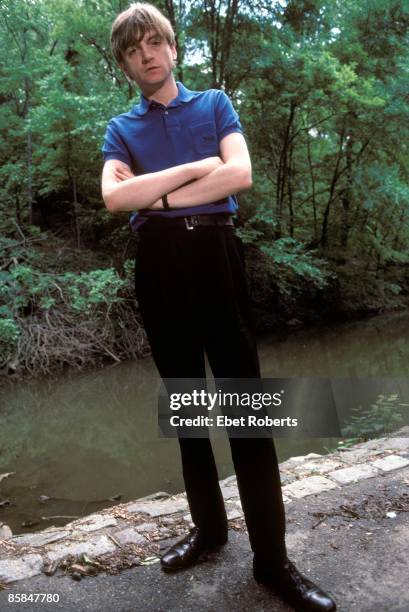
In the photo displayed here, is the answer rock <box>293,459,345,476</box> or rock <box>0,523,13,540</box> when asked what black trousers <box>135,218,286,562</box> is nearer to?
rock <box>293,459,345,476</box>

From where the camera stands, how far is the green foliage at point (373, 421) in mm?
4672

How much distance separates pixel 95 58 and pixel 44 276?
18.5ft

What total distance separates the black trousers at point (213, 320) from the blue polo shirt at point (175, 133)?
12 centimetres

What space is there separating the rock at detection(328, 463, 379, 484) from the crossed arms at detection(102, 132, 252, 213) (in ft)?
6.33

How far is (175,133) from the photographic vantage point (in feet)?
6.33

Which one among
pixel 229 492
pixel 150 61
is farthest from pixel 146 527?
pixel 150 61

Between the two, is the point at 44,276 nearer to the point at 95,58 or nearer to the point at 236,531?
the point at 95,58

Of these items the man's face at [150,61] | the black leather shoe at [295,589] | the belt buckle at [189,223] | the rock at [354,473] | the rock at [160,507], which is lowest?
the rock at [354,473]

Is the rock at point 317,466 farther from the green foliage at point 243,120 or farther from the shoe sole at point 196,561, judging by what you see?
the green foliage at point 243,120

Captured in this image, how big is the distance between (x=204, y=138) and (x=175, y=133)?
0.36 feet

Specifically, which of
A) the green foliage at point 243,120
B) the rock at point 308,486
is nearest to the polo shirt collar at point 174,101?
the rock at point 308,486

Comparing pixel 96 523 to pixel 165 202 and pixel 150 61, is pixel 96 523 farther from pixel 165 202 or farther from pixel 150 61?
pixel 150 61

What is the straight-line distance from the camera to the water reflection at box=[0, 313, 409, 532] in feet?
13.3

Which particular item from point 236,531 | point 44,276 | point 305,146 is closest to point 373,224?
point 305,146
